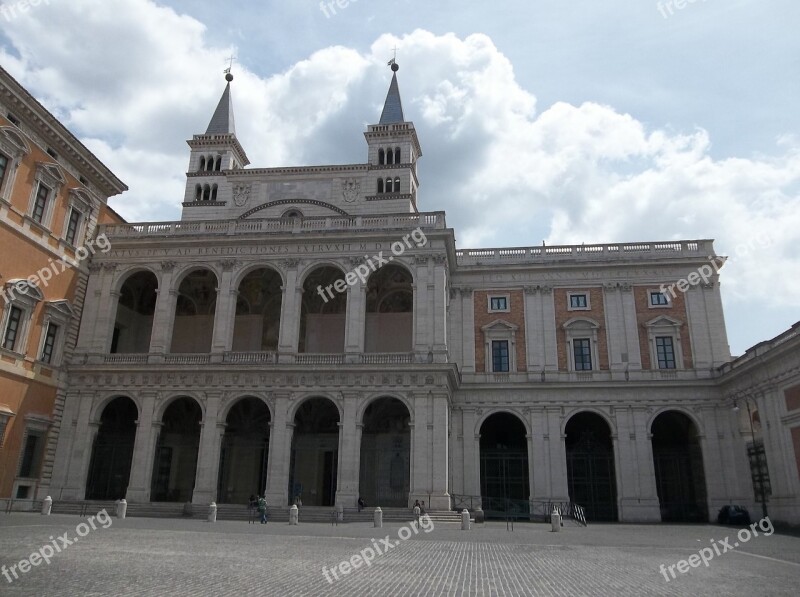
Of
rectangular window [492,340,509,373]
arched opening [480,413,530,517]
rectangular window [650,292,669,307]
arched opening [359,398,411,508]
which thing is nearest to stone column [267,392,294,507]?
arched opening [359,398,411,508]

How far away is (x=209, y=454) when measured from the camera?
1115 inches

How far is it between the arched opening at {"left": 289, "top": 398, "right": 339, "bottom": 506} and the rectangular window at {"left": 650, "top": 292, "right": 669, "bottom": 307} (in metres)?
18.0

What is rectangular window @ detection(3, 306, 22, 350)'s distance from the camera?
2595 cm

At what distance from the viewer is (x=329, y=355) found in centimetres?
2928

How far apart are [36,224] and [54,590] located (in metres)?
23.1

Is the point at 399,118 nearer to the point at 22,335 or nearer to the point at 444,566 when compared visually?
the point at 22,335

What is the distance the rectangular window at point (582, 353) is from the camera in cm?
3406

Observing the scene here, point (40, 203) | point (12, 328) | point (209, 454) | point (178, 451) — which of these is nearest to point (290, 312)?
point (209, 454)

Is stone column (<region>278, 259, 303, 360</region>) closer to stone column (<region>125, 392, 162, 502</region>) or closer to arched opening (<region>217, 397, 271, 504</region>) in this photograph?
arched opening (<region>217, 397, 271, 504</region>)

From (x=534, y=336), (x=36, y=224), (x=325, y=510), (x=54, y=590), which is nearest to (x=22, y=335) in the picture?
(x=36, y=224)

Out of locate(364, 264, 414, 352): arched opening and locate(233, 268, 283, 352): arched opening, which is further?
locate(233, 268, 283, 352): arched opening

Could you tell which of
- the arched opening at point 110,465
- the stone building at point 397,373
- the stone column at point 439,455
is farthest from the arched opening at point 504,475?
the arched opening at point 110,465

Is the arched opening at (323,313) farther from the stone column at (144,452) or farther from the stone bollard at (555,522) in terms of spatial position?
the stone bollard at (555,522)

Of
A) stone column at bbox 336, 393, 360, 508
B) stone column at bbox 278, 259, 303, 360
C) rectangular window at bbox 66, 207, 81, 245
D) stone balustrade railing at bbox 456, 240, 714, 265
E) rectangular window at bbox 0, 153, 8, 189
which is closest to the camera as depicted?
rectangular window at bbox 0, 153, 8, 189
